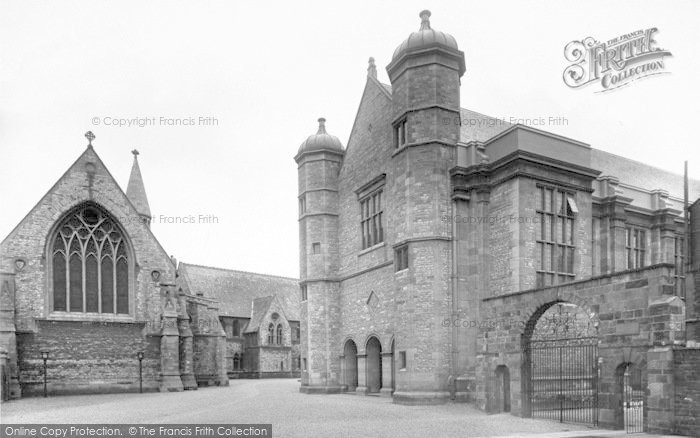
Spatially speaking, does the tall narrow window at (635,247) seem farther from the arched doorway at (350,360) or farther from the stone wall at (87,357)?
the stone wall at (87,357)

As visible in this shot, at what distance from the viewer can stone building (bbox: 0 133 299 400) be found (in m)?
27.1

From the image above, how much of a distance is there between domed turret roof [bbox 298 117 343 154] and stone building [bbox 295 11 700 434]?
0.30 ft

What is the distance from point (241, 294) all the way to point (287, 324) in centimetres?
636

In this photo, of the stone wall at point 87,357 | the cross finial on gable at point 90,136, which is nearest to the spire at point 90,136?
the cross finial on gable at point 90,136

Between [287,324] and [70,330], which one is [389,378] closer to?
[70,330]

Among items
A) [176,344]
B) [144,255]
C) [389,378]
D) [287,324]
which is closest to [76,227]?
[144,255]

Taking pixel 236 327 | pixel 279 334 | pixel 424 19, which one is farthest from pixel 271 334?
pixel 424 19

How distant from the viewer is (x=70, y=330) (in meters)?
28.0

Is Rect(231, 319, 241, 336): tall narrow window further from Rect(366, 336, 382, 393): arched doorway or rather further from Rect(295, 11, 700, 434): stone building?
Rect(366, 336, 382, 393): arched doorway

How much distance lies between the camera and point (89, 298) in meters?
29.3

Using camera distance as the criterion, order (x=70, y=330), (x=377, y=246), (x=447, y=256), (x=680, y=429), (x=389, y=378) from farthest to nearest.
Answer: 1. (x=70, y=330)
2. (x=377, y=246)
3. (x=389, y=378)
4. (x=447, y=256)
5. (x=680, y=429)

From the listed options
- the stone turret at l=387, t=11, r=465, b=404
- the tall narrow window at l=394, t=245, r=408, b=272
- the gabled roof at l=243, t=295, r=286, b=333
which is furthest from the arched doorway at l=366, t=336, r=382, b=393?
the gabled roof at l=243, t=295, r=286, b=333

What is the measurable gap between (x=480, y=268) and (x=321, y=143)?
1236 centimetres

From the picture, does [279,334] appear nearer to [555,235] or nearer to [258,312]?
[258,312]
